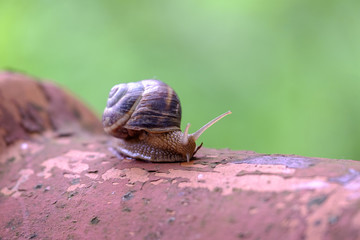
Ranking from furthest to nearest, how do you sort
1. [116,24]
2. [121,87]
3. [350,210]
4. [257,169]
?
1. [116,24]
2. [121,87]
3. [257,169]
4. [350,210]

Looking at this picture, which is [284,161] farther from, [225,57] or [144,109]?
[225,57]

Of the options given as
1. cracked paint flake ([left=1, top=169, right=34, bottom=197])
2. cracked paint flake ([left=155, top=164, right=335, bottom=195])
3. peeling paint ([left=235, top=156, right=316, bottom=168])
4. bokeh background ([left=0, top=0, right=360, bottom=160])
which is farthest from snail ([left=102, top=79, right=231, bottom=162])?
bokeh background ([left=0, top=0, right=360, bottom=160])

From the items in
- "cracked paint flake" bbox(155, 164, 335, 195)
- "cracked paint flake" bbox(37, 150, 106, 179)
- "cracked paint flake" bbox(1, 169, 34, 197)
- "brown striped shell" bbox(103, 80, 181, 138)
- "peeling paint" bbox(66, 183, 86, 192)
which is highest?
"brown striped shell" bbox(103, 80, 181, 138)

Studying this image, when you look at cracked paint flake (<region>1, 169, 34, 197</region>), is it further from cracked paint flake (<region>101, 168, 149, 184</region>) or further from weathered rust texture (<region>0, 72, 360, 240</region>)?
cracked paint flake (<region>101, 168, 149, 184</region>)

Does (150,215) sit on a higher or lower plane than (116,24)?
lower

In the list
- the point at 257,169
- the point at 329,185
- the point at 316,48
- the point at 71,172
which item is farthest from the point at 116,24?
the point at 329,185

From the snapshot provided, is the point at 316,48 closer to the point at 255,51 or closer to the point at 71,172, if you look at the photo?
the point at 255,51

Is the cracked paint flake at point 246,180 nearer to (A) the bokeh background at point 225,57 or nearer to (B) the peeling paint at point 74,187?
(B) the peeling paint at point 74,187
